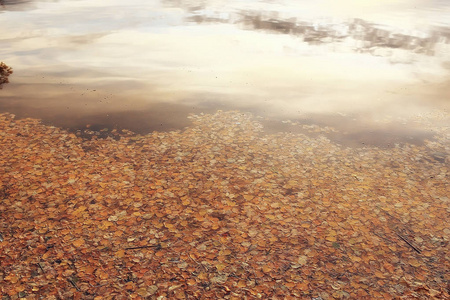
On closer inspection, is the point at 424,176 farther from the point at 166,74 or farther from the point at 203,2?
the point at 203,2

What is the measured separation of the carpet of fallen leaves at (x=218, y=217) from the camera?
15.4 ft

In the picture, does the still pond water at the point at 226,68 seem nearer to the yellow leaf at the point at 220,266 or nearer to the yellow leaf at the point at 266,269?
the yellow leaf at the point at 266,269

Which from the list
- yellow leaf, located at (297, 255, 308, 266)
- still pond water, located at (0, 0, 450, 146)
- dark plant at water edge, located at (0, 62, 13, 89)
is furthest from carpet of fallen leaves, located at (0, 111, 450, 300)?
dark plant at water edge, located at (0, 62, 13, 89)

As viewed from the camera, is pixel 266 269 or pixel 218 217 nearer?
pixel 266 269

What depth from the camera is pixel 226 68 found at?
12.7 meters

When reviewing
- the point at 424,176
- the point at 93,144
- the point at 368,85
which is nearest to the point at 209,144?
the point at 93,144

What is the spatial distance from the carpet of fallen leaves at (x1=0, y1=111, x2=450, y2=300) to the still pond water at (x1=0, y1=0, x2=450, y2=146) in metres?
1.04

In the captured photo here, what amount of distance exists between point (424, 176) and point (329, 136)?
207cm

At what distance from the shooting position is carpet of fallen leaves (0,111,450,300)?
4.69 metres

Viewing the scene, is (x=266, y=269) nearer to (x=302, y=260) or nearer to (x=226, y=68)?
(x=302, y=260)

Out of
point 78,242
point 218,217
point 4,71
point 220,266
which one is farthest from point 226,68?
point 220,266

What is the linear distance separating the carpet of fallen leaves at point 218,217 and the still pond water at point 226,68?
1040mm

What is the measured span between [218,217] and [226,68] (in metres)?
7.70

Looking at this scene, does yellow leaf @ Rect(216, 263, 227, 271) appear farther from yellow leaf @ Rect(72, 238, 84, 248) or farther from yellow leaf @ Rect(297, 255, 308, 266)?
yellow leaf @ Rect(72, 238, 84, 248)
